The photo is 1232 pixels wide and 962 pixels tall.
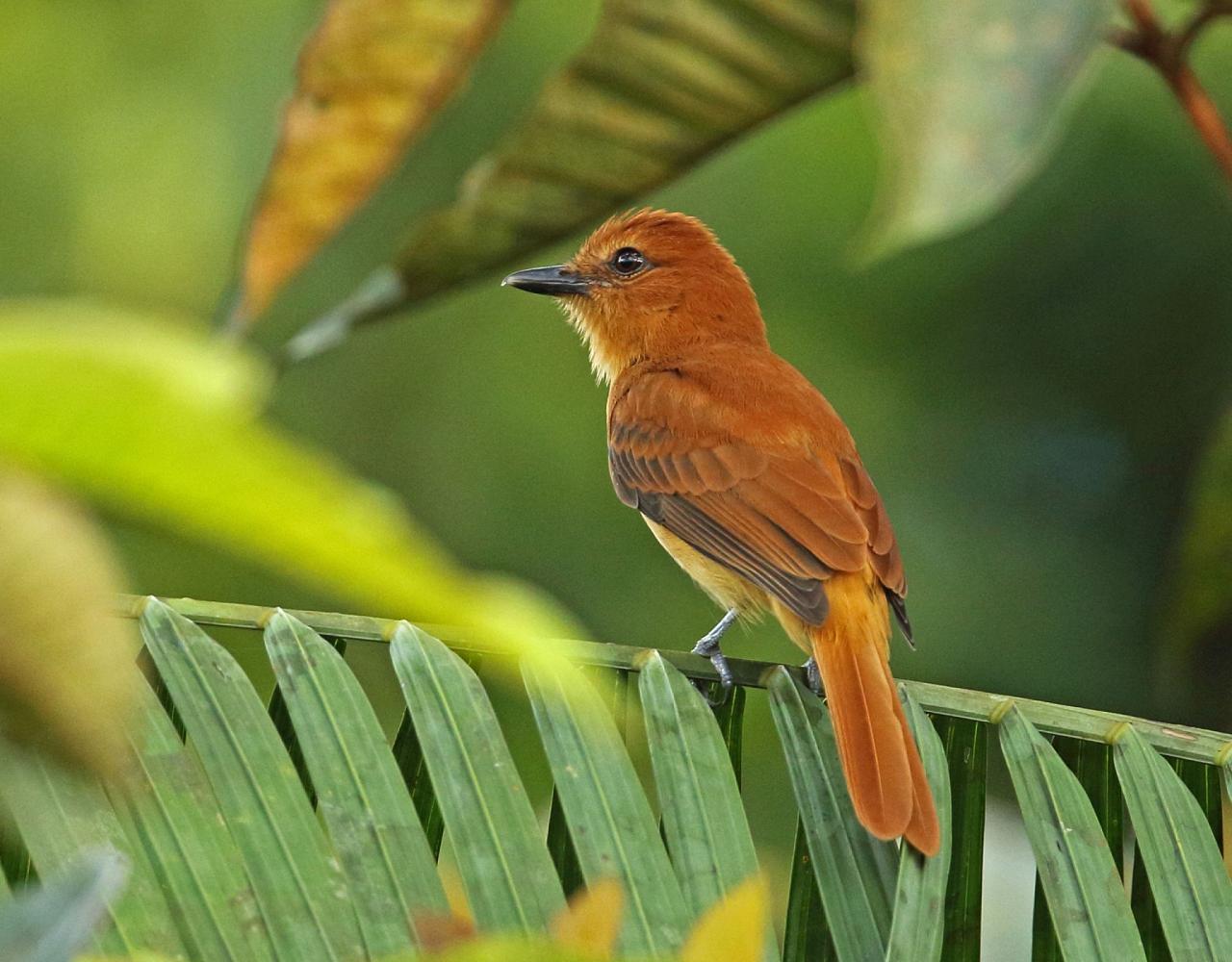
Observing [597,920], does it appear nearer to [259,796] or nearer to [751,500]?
[259,796]

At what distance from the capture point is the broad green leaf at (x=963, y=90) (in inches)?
69.5

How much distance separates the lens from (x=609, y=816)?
1.78 meters

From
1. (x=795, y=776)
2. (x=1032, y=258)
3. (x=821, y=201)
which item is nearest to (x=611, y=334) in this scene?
(x=821, y=201)

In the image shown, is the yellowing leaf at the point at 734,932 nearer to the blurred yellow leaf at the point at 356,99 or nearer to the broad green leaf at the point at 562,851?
the broad green leaf at the point at 562,851

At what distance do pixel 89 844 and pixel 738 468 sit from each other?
214cm

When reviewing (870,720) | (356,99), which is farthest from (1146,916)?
(356,99)

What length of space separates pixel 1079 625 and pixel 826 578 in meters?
2.29

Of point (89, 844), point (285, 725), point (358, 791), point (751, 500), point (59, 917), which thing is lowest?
point (59, 917)

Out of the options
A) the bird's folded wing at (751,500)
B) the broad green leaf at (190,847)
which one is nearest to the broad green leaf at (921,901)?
the broad green leaf at (190,847)

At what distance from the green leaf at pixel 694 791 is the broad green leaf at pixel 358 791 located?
0.32 meters

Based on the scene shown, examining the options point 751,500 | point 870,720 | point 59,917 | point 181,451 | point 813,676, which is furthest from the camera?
point 751,500

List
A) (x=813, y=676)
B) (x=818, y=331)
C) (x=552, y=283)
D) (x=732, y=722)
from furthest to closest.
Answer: (x=818, y=331), (x=552, y=283), (x=813, y=676), (x=732, y=722)

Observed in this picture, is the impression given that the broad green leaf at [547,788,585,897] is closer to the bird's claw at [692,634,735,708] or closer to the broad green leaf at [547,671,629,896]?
the broad green leaf at [547,671,629,896]

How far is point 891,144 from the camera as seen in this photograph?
Result: 6.18 ft
